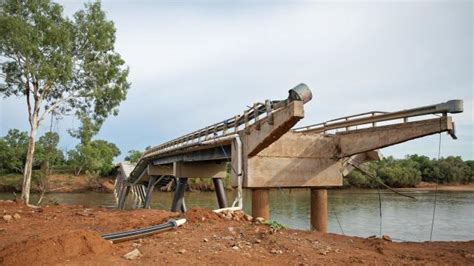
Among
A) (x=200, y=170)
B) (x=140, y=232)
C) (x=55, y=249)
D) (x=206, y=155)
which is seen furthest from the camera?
(x=200, y=170)

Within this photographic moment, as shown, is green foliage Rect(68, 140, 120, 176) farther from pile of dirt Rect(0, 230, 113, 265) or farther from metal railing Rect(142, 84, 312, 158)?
pile of dirt Rect(0, 230, 113, 265)

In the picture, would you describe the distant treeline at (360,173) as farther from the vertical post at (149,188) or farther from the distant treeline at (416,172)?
the vertical post at (149,188)

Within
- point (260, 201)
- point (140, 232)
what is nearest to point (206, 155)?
point (260, 201)

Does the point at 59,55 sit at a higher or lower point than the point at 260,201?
higher

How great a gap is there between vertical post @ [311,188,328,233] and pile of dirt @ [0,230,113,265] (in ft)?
29.7

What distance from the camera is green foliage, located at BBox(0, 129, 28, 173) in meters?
70.1

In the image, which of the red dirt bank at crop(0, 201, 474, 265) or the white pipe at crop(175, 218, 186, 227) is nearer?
the red dirt bank at crop(0, 201, 474, 265)

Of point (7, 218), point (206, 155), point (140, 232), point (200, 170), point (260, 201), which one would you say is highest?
point (206, 155)

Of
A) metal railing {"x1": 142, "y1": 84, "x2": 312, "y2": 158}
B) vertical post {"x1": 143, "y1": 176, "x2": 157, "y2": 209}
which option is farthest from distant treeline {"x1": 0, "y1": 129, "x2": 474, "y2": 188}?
metal railing {"x1": 142, "y1": 84, "x2": 312, "y2": 158}

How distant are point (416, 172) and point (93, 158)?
6114 cm

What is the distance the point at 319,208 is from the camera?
14.3 m

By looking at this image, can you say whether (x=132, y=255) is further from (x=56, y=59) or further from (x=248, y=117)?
(x=56, y=59)

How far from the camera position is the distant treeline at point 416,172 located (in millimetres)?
68938

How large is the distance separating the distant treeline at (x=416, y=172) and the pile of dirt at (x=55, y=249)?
6200 centimetres
